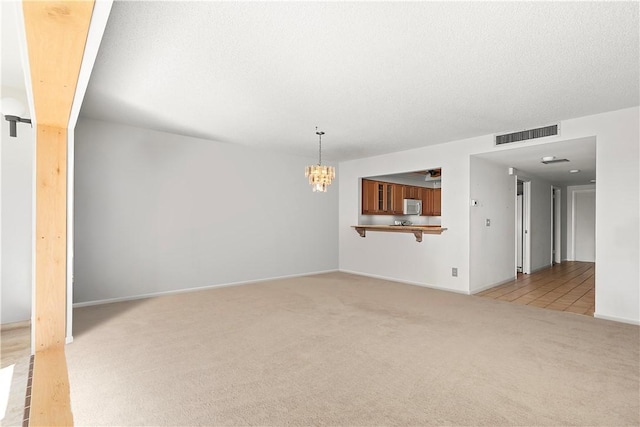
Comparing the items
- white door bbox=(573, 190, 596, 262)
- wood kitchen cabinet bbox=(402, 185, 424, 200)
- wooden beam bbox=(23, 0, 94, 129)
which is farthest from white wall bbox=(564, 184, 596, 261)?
wooden beam bbox=(23, 0, 94, 129)

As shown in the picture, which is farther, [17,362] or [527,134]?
[527,134]

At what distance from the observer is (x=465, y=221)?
5551 mm

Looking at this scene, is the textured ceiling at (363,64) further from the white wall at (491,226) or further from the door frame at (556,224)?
the door frame at (556,224)

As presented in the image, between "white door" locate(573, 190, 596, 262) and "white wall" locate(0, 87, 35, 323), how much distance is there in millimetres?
12192

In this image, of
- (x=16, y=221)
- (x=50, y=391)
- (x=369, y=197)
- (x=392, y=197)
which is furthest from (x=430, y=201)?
(x=50, y=391)

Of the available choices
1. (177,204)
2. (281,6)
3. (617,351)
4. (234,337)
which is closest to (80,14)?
(281,6)

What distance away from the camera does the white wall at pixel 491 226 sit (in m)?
5.61

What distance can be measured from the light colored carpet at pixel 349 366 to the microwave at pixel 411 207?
4.16 meters

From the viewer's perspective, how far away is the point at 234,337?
11.0 ft

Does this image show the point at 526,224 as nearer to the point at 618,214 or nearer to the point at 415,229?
the point at 415,229

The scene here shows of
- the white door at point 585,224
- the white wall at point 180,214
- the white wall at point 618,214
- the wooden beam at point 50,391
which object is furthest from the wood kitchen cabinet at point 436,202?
the wooden beam at point 50,391

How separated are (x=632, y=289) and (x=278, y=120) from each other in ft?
15.8

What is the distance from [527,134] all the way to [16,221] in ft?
21.8

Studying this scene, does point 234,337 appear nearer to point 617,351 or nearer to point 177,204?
point 177,204
